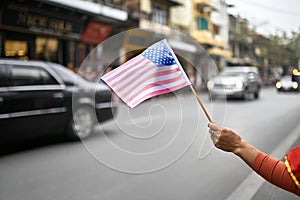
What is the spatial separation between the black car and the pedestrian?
292 cm

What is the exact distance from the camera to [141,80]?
2.29m

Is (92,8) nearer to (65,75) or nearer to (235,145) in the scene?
(65,75)

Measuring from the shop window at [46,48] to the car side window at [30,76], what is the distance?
912 centimetres

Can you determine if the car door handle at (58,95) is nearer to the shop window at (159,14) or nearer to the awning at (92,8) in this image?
the awning at (92,8)

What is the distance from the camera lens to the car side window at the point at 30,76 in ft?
17.5

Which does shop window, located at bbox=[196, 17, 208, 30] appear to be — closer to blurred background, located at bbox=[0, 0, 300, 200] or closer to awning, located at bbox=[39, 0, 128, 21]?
awning, located at bbox=[39, 0, 128, 21]

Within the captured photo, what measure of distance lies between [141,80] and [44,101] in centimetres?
384

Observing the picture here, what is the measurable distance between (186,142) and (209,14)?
31252 millimetres

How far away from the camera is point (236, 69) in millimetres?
16500

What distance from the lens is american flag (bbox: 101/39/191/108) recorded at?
87.1 inches

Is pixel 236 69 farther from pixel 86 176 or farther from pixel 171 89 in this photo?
pixel 171 89

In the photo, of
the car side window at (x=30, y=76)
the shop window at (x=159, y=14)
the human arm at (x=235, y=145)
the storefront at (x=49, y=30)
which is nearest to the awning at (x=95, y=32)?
the storefront at (x=49, y=30)

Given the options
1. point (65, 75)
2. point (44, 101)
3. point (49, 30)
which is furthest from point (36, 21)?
point (44, 101)

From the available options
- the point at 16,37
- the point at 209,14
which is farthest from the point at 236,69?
the point at 209,14
